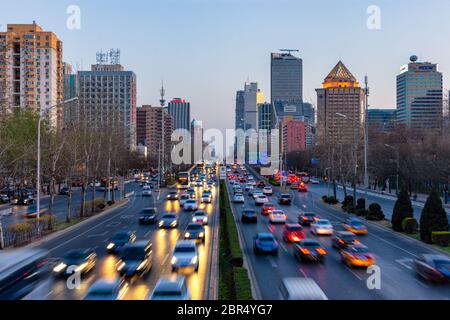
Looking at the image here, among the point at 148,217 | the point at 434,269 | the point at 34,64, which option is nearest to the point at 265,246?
the point at 434,269

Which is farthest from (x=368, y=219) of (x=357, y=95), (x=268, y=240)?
(x=357, y=95)

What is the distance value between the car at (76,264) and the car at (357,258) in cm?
1120

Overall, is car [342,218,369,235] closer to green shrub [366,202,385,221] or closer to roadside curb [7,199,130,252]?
green shrub [366,202,385,221]

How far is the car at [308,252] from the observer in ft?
66.2

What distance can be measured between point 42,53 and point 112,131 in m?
81.3

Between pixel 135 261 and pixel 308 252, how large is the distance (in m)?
7.97

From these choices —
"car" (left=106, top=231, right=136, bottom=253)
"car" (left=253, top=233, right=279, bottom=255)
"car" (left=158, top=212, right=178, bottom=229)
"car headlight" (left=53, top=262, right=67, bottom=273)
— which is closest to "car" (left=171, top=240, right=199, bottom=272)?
"car" (left=253, top=233, right=279, bottom=255)

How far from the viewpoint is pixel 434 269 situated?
54.5ft

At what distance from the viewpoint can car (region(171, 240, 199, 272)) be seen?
59.9 feet

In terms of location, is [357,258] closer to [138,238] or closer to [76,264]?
[76,264]

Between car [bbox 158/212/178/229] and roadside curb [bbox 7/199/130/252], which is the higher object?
car [bbox 158/212/178/229]

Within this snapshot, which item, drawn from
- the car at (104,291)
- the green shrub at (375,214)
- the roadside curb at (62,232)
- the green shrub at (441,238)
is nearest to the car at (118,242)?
the roadside curb at (62,232)

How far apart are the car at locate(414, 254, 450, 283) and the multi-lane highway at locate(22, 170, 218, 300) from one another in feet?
27.4
